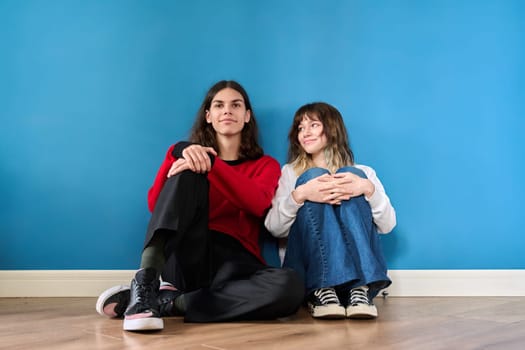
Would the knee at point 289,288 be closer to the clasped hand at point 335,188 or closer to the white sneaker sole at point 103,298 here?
the clasped hand at point 335,188

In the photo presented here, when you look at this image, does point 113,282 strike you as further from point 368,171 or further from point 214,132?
point 368,171

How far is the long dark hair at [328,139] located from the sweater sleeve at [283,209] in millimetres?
59

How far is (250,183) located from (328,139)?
16.5 inches

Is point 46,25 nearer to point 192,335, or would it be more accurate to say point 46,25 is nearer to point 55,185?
point 55,185

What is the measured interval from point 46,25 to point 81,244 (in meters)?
0.89

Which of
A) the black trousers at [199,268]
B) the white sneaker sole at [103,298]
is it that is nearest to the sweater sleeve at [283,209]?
the black trousers at [199,268]

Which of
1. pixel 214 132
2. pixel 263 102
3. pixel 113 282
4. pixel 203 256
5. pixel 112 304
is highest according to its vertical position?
pixel 263 102

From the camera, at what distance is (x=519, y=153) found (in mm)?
2084

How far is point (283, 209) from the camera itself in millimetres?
1794

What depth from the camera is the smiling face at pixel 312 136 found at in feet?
6.56

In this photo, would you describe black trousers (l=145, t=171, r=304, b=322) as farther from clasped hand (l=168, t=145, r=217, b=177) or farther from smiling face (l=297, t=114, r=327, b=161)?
smiling face (l=297, t=114, r=327, b=161)

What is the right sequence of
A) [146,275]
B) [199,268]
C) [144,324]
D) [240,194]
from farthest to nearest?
[240,194]
[199,268]
[146,275]
[144,324]

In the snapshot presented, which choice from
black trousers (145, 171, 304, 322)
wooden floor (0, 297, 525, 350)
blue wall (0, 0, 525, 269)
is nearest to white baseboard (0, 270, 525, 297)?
blue wall (0, 0, 525, 269)

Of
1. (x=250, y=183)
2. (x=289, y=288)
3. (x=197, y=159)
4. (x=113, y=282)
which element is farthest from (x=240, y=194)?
(x=113, y=282)
